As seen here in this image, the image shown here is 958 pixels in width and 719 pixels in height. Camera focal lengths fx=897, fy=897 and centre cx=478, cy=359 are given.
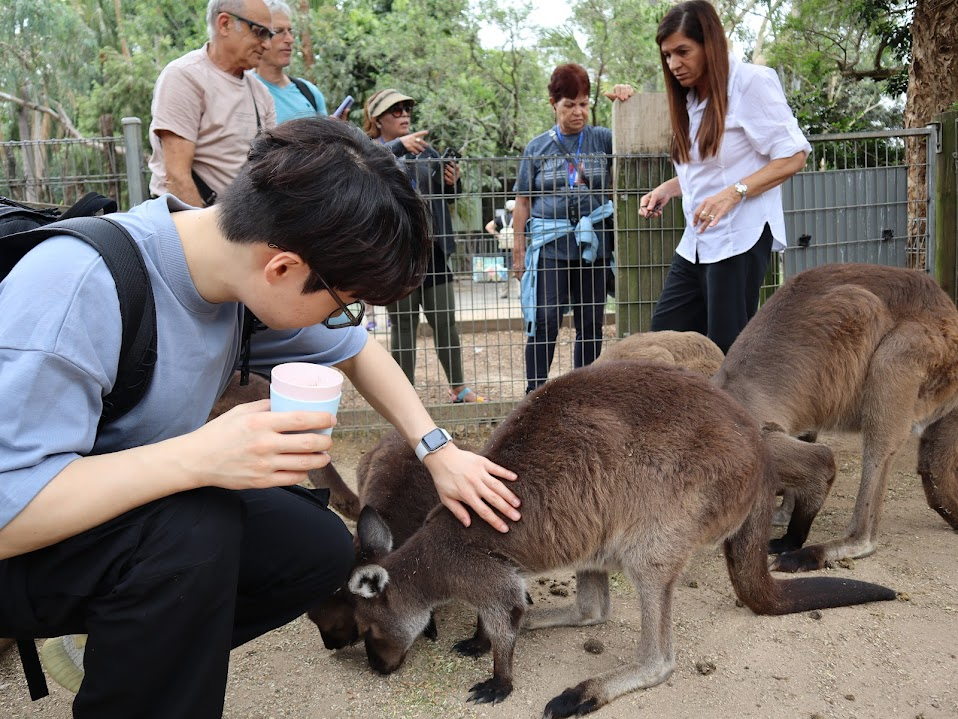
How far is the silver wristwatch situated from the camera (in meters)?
2.10

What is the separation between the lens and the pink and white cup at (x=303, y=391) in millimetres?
1501

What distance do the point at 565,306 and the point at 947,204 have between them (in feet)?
7.34

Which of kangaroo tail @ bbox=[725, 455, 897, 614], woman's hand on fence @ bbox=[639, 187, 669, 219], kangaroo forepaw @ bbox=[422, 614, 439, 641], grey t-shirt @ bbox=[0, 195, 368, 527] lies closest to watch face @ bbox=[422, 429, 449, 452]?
grey t-shirt @ bbox=[0, 195, 368, 527]

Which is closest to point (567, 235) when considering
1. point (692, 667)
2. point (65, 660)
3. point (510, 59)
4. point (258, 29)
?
point (258, 29)

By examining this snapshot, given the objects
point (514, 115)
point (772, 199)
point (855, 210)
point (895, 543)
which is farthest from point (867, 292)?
point (514, 115)

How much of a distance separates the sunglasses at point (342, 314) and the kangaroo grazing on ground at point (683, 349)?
1964 mm

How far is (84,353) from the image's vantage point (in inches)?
56.6

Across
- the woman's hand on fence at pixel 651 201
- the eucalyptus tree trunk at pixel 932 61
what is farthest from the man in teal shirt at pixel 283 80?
the eucalyptus tree trunk at pixel 932 61

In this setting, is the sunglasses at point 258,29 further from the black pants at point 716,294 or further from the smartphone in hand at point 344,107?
the black pants at point 716,294

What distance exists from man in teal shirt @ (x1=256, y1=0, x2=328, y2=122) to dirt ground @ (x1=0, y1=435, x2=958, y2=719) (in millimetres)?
2577

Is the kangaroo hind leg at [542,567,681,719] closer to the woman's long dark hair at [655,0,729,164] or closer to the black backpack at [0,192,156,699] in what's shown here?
the black backpack at [0,192,156,699]

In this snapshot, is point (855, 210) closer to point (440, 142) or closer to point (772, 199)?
point (772, 199)

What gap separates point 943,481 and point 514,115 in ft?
33.5

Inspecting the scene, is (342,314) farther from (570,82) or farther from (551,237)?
(570,82)
